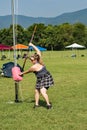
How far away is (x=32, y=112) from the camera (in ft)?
35.3

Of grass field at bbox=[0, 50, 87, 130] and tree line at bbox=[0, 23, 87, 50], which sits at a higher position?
tree line at bbox=[0, 23, 87, 50]

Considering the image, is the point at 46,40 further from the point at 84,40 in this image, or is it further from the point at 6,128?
the point at 6,128

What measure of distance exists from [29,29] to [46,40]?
9671mm

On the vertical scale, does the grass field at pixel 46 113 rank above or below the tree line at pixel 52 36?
below

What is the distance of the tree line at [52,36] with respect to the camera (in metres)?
103

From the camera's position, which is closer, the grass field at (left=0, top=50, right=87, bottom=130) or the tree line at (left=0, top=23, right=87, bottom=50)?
the grass field at (left=0, top=50, right=87, bottom=130)

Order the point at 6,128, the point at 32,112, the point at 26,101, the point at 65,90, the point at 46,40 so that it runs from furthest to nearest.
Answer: the point at 46,40
the point at 65,90
the point at 26,101
the point at 32,112
the point at 6,128

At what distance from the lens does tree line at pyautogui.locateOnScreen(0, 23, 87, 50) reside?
103m

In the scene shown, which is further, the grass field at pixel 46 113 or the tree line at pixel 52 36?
the tree line at pixel 52 36

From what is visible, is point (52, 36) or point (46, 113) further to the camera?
point (52, 36)

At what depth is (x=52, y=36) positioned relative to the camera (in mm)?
106062

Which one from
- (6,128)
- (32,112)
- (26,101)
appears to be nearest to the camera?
(6,128)

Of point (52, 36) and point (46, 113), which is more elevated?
point (52, 36)

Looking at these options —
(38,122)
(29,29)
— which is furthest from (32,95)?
(29,29)
